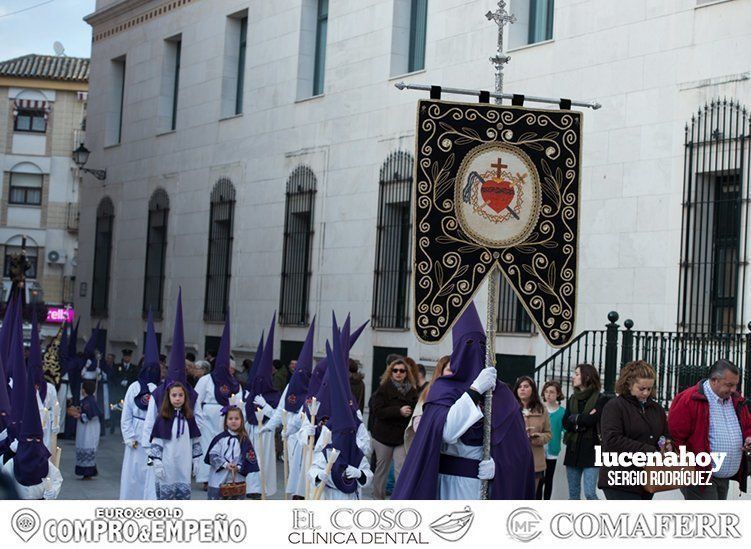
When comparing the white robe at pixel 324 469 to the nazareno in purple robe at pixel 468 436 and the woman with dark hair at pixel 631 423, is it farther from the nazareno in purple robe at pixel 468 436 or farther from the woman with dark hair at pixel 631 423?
the woman with dark hair at pixel 631 423

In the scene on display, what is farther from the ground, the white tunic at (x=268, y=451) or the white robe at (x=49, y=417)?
the white robe at (x=49, y=417)

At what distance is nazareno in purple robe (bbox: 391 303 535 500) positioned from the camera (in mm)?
8641

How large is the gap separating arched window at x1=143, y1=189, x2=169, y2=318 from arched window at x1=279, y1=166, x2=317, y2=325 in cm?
541

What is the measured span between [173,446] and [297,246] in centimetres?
1191

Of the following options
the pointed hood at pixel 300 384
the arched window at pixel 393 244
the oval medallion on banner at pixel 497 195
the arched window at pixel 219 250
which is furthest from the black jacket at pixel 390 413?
the arched window at pixel 219 250

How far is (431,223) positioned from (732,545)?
112 inches

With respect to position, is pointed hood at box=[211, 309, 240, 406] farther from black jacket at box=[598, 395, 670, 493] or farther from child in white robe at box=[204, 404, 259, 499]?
black jacket at box=[598, 395, 670, 493]

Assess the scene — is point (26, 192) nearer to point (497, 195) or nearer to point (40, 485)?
point (40, 485)

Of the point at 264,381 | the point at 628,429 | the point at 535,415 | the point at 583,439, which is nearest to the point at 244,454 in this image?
the point at 535,415

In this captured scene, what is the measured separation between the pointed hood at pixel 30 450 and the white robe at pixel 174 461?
2.28m

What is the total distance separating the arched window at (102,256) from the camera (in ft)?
105

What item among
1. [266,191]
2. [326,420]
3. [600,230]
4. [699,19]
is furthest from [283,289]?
[326,420]


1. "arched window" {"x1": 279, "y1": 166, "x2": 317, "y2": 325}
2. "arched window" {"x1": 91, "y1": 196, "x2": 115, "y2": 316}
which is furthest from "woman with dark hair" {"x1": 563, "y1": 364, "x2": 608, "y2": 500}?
"arched window" {"x1": 91, "y1": 196, "x2": 115, "y2": 316}

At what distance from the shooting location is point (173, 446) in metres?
12.5
